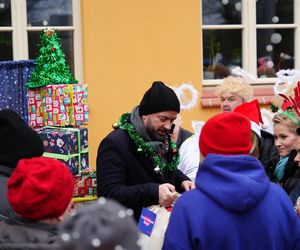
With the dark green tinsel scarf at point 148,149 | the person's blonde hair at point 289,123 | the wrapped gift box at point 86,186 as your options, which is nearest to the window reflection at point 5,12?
the wrapped gift box at point 86,186

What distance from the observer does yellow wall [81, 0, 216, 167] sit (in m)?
6.88

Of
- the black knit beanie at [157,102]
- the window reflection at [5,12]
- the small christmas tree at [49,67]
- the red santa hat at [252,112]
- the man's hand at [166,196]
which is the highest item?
the window reflection at [5,12]

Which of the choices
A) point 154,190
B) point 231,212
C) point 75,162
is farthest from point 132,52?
point 231,212

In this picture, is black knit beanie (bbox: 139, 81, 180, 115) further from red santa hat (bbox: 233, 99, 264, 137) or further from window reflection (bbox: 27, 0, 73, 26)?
window reflection (bbox: 27, 0, 73, 26)

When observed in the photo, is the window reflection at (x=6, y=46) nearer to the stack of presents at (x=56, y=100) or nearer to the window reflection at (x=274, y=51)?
the stack of presents at (x=56, y=100)

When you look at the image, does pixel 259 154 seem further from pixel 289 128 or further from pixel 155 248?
pixel 155 248

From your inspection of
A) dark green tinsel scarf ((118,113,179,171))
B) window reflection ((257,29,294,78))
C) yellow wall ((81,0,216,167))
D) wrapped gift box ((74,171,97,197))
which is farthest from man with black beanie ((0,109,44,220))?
window reflection ((257,29,294,78))

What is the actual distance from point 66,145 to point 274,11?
138 inches

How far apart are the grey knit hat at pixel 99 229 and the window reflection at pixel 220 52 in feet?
19.1

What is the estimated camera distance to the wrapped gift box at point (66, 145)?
5.24 metres

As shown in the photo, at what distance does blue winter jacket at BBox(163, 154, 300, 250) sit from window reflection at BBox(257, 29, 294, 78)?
196 inches

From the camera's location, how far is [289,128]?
4.13 m

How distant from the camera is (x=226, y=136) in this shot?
293 centimetres

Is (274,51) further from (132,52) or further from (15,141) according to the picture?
(15,141)
